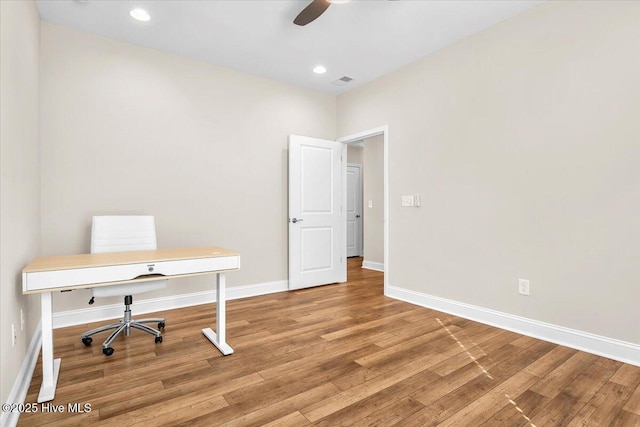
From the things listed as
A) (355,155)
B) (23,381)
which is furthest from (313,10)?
(355,155)

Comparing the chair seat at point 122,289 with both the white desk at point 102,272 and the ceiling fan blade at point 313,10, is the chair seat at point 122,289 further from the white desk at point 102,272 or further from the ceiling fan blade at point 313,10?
the ceiling fan blade at point 313,10

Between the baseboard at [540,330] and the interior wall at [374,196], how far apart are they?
229 centimetres

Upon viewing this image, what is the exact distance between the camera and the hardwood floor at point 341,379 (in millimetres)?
1723

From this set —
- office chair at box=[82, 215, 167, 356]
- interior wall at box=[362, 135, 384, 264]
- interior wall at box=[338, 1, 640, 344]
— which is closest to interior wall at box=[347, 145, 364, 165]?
interior wall at box=[362, 135, 384, 264]

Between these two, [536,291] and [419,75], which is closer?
[536,291]

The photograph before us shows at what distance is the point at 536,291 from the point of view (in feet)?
9.20

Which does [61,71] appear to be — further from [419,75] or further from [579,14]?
[579,14]

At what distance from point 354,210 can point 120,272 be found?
5768mm

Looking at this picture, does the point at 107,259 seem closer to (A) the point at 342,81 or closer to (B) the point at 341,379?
(B) the point at 341,379

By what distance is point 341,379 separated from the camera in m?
2.09

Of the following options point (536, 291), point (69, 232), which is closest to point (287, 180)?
point (69, 232)

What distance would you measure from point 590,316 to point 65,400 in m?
3.50

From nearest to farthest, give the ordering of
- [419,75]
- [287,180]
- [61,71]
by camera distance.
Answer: [61,71] < [419,75] < [287,180]

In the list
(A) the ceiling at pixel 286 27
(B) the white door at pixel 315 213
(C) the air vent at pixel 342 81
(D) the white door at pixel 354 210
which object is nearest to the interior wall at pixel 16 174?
(A) the ceiling at pixel 286 27
